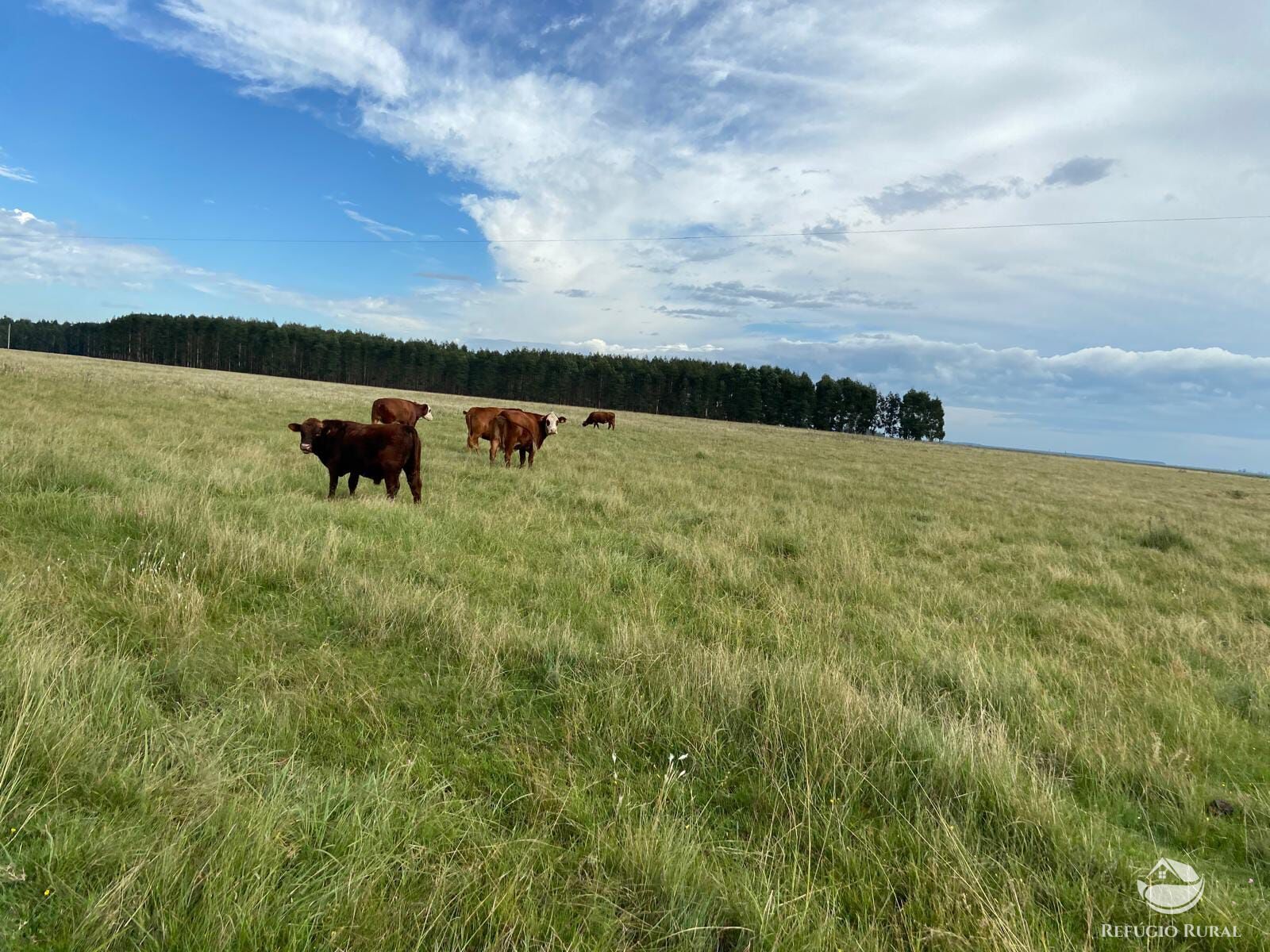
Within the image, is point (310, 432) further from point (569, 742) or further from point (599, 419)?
point (599, 419)

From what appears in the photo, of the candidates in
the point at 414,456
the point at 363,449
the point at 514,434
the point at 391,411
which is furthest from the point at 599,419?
the point at 363,449

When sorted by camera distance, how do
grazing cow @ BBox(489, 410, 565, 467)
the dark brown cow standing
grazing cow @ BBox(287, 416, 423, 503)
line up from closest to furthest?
grazing cow @ BBox(287, 416, 423, 503)
grazing cow @ BBox(489, 410, 565, 467)
the dark brown cow standing

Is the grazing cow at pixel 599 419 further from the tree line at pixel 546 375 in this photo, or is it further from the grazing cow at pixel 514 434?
the tree line at pixel 546 375

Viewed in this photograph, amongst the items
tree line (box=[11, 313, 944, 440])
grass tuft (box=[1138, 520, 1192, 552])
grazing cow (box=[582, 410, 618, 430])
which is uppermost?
tree line (box=[11, 313, 944, 440])

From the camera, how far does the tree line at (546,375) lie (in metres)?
87.6

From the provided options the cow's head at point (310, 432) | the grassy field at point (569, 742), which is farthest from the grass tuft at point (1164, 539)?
the cow's head at point (310, 432)

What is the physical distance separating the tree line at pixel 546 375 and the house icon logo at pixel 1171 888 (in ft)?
284

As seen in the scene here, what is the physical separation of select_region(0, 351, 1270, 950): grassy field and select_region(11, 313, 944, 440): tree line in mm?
82577

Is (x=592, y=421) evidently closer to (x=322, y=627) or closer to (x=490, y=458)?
(x=490, y=458)

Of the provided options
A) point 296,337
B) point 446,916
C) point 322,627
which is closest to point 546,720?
point 446,916

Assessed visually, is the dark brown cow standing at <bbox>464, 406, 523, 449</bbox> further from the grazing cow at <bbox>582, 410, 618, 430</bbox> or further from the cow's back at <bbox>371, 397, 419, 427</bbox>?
the grazing cow at <bbox>582, 410, 618, 430</bbox>

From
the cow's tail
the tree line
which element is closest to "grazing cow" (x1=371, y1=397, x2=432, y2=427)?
the cow's tail

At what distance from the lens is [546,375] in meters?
94.4

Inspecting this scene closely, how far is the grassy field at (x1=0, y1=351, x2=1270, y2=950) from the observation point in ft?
6.00
